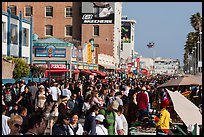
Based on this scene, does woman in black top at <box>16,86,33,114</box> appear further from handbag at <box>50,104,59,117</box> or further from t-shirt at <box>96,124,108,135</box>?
t-shirt at <box>96,124,108,135</box>

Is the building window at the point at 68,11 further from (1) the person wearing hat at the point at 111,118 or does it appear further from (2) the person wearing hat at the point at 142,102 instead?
(1) the person wearing hat at the point at 111,118

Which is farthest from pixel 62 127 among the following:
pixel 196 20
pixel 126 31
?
pixel 126 31

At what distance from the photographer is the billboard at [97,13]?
80.1 metres

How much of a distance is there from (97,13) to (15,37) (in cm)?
4382

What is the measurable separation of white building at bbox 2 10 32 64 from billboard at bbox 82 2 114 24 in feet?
124

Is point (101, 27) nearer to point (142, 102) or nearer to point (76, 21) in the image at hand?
point (76, 21)

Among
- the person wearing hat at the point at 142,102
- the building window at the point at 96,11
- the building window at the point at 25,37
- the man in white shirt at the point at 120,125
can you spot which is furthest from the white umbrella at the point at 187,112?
the building window at the point at 96,11

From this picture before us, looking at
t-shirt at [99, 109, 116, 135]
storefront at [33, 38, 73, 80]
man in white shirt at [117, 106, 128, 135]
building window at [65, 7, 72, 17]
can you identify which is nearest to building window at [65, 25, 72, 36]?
building window at [65, 7, 72, 17]

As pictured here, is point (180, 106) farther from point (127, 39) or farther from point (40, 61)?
point (127, 39)

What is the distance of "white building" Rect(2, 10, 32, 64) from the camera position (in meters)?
36.0

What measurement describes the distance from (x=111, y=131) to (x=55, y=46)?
37750 mm

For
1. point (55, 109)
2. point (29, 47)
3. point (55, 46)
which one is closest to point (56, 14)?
point (55, 46)

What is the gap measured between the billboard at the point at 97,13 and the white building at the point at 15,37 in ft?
124

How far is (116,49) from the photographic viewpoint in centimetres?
8700
